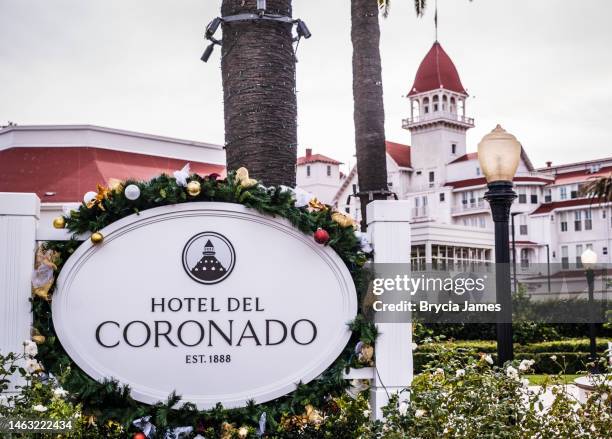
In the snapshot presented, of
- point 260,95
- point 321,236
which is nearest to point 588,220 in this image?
point 260,95

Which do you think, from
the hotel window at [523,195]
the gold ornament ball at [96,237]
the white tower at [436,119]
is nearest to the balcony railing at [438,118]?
the white tower at [436,119]

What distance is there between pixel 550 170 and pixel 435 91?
45.3 feet

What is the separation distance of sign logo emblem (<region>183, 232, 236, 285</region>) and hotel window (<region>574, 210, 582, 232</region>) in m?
69.9

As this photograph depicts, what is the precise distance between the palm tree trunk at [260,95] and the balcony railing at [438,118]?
7462cm

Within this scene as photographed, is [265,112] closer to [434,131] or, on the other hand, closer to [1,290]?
[1,290]

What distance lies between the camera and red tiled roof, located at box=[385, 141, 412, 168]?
265 ft

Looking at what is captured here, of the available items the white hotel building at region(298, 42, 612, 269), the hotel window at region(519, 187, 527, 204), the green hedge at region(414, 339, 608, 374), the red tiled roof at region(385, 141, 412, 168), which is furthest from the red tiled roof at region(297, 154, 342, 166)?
the green hedge at region(414, 339, 608, 374)

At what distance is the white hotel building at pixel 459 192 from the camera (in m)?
64.8

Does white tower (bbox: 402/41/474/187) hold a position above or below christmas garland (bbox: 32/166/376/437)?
above

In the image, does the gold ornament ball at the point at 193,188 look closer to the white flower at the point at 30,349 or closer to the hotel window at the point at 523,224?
the white flower at the point at 30,349

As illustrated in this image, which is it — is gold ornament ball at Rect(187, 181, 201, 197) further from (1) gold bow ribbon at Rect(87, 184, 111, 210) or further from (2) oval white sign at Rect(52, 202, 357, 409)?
(1) gold bow ribbon at Rect(87, 184, 111, 210)

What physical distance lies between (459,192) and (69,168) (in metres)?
52.3

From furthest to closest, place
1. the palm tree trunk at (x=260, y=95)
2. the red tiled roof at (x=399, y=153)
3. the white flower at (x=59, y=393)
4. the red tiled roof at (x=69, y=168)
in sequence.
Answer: the red tiled roof at (x=399, y=153) < the red tiled roof at (x=69, y=168) < the palm tree trunk at (x=260, y=95) < the white flower at (x=59, y=393)

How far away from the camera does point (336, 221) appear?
17.4 ft
